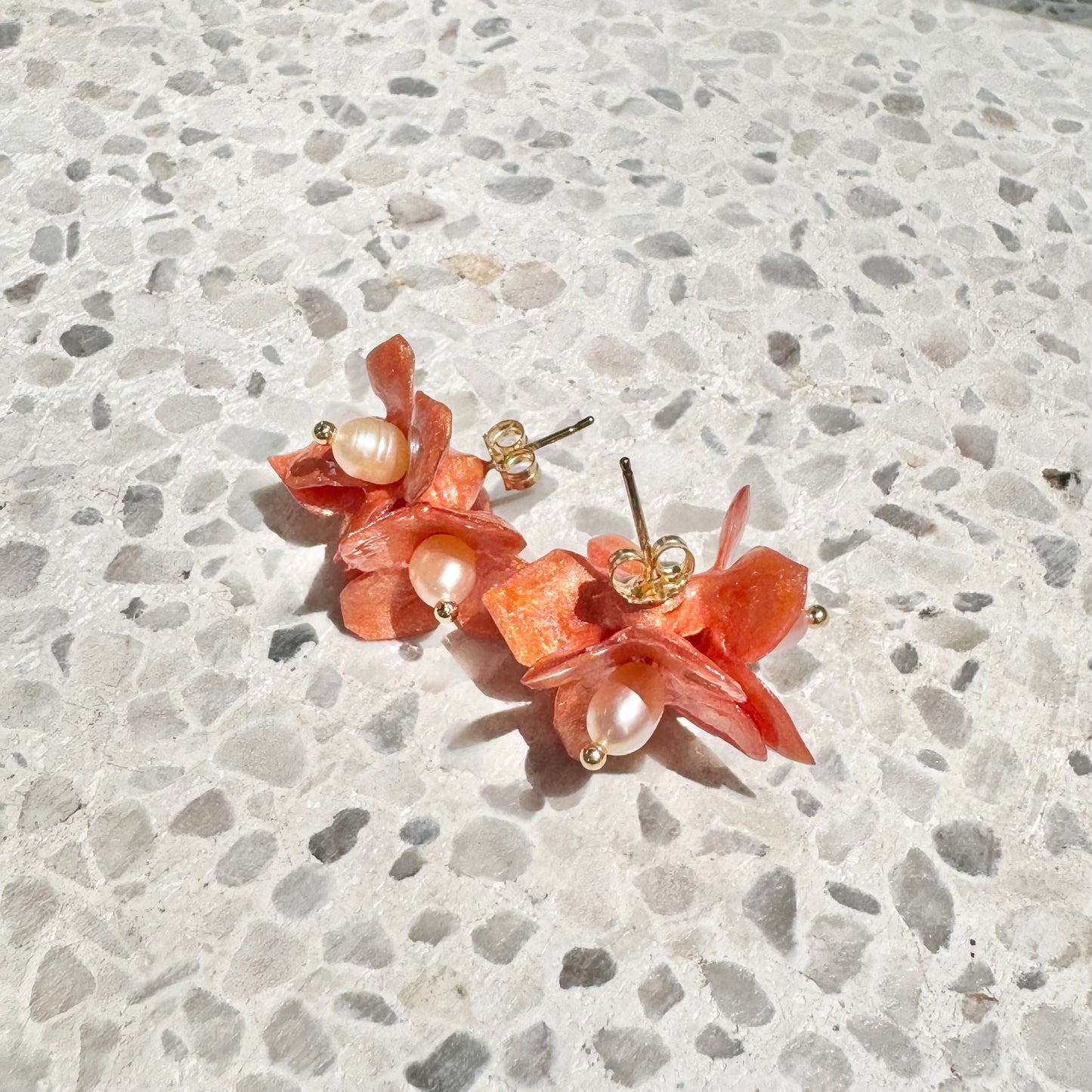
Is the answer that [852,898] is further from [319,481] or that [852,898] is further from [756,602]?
[319,481]

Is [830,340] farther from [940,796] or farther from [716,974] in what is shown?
[716,974]

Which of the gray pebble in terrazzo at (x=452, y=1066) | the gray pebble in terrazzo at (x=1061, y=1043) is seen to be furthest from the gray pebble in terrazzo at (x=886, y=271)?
the gray pebble in terrazzo at (x=452, y=1066)

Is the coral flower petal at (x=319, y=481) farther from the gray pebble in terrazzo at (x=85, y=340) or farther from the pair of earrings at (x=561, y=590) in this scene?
the gray pebble in terrazzo at (x=85, y=340)

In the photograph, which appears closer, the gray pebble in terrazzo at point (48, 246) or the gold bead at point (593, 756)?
the gold bead at point (593, 756)

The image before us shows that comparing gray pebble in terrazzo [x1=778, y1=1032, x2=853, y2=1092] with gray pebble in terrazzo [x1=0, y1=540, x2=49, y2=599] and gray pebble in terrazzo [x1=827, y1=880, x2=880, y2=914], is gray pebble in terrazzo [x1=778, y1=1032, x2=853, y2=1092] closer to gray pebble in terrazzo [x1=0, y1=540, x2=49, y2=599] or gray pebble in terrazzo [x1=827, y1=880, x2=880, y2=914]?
gray pebble in terrazzo [x1=827, y1=880, x2=880, y2=914]

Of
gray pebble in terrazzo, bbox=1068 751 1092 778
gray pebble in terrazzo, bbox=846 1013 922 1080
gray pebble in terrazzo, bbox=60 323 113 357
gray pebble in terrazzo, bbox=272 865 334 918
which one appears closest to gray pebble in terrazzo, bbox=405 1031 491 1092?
gray pebble in terrazzo, bbox=272 865 334 918
